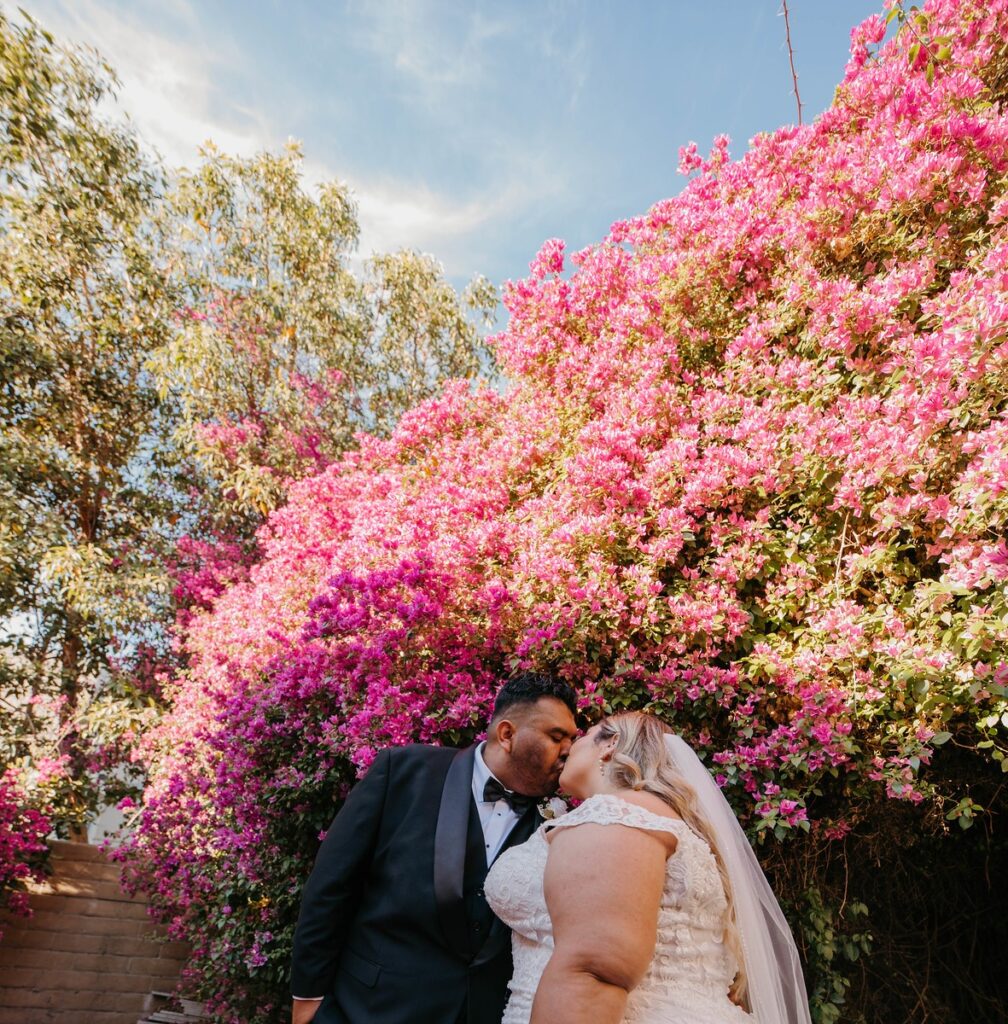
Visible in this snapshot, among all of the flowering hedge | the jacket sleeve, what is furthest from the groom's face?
the flowering hedge

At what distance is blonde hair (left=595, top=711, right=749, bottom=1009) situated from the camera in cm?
164

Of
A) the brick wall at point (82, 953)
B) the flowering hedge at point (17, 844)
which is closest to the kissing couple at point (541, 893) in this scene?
the flowering hedge at point (17, 844)

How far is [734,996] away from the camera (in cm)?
168

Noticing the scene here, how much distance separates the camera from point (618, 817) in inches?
56.8

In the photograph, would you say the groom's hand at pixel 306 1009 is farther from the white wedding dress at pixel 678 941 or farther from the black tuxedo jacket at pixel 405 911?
the white wedding dress at pixel 678 941

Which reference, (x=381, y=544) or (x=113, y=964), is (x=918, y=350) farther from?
(x=113, y=964)

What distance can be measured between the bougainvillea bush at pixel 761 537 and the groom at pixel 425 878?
2.88ft

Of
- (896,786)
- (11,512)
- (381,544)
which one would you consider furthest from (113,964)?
(896,786)

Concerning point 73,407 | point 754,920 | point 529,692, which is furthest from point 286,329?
point 754,920

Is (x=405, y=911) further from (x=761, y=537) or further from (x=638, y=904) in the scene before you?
(x=761, y=537)

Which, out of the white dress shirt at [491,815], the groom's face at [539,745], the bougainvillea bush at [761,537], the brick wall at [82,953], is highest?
the bougainvillea bush at [761,537]

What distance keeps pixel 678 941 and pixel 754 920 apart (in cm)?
47

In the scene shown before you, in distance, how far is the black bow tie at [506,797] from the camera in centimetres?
209

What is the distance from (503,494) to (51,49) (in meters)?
7.17
